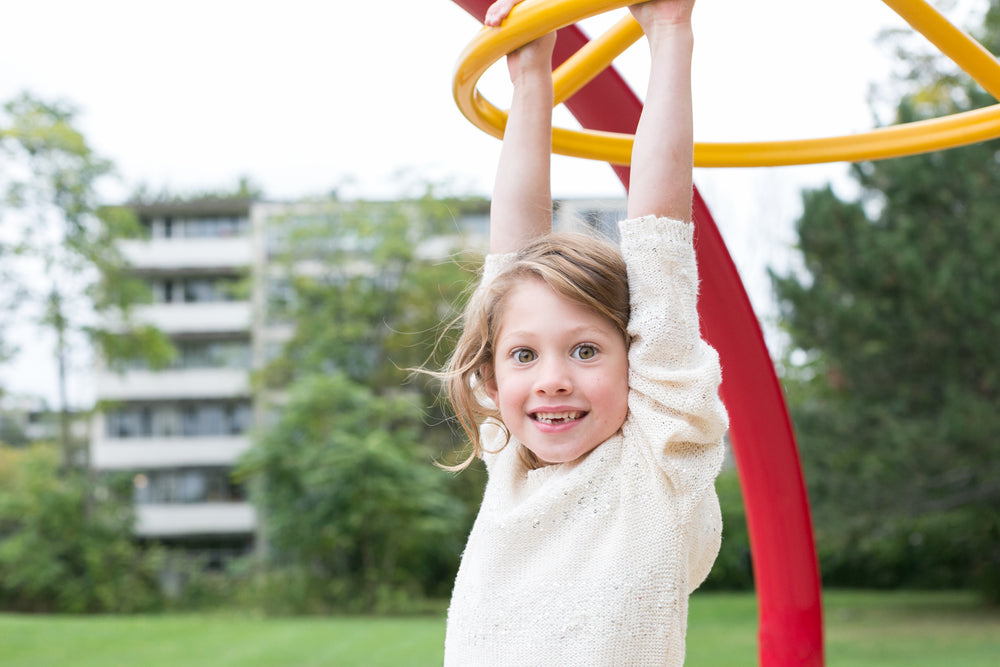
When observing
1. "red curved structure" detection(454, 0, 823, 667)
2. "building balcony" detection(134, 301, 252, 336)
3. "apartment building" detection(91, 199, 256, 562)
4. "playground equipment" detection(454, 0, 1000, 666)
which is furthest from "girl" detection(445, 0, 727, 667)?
"building balcony" detection(134, 301, 252, 336)

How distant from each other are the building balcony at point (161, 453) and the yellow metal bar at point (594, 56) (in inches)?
976

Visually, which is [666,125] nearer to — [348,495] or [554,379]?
[554,379]

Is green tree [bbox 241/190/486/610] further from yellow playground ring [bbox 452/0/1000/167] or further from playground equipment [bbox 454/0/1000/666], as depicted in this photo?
yellow playground ring [bbox 452/0/1000/167]

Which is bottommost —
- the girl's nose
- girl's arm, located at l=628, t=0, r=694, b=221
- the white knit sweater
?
the white knit sweater

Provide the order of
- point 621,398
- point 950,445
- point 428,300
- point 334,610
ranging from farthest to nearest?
point 428,300 → point 334,610 → point 950,445 → point 621,398

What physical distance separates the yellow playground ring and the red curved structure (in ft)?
0.32

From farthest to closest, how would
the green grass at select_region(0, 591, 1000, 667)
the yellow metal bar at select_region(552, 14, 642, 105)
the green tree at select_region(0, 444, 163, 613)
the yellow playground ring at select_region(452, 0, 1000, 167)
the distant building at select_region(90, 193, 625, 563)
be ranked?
1. the distant building at select_region(90, 193, 625, 563)
2. the green tree at select_region(0, 444, 163, 613)
3. the green grass at select_region(0, 591, 1000, 667)
4. the yellow metal bar at select_region(552, 14, 642, 105)
5. the yellow playground ring at select_region(452, 0, 1000, 167)

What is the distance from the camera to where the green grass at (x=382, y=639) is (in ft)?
33.7

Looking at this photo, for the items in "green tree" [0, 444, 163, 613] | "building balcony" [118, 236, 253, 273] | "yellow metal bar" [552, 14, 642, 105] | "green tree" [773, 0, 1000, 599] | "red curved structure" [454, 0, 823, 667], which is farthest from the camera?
"building balcony" [118, 236, 253, 273]

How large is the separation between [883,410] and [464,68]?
980cm

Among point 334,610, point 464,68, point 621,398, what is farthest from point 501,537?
point 334,610

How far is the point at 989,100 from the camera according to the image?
8.27 metres

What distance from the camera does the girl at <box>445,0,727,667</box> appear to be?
1.10 meters

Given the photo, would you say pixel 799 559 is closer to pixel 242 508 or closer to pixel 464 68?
pixel 464 68
